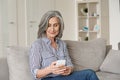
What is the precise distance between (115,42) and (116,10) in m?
0.71

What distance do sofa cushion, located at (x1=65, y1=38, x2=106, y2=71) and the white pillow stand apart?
2.5 inches

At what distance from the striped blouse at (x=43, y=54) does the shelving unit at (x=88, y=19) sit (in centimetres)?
332

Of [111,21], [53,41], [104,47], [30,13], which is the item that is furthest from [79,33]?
[53,41]

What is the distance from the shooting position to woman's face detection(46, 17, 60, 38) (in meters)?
2.21

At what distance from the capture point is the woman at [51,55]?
78.4 inches

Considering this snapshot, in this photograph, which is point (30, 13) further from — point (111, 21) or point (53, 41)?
point (53, 41)

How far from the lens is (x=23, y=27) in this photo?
480cm

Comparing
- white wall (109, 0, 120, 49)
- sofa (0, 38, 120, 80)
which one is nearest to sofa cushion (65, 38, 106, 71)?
sofa (0, 38, 120, 80)

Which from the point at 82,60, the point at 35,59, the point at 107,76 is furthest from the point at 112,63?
the point at 35,59

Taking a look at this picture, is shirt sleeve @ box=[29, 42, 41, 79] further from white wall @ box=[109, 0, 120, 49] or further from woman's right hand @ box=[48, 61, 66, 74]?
white wall @ box=[109, 0, 120, 49]

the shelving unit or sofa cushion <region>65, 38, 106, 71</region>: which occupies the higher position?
the shelving unit

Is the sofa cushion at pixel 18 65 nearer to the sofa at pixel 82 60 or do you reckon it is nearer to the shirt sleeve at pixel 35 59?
the sofa at pixel 82 60

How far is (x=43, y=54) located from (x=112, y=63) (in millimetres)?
1041

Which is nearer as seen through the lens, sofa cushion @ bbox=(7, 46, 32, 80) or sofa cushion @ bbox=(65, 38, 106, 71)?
sofa cushion @ bbox=(7, 46, 32, 80)
